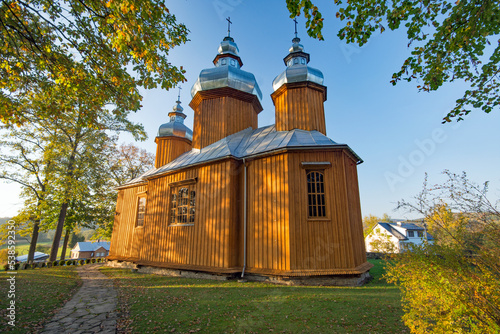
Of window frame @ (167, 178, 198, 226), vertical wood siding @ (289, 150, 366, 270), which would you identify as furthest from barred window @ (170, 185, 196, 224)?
vertical wood siding @ (289, 150, 366, 270)

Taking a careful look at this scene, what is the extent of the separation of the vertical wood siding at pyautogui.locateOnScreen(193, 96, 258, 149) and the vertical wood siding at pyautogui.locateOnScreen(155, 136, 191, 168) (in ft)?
11.0

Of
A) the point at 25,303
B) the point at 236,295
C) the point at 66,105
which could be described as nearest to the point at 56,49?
the point at 66,105

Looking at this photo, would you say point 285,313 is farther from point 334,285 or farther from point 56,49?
point 56,49

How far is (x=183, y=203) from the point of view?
1104 cm

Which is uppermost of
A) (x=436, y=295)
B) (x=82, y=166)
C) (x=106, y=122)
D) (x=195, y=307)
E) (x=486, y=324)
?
(x=106, y=122)

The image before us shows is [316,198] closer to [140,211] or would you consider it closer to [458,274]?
[458,274]

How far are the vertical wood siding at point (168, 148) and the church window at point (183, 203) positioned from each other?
464cm

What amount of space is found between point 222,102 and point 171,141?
5.36m

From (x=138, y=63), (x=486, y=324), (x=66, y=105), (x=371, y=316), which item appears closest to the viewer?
(x=486, y=324)

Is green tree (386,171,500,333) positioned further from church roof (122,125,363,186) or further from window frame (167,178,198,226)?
window frame (167,178,198,226)

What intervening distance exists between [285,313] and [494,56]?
5840 millimetres

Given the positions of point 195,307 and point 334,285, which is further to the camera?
point 334,285

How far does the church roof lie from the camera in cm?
899

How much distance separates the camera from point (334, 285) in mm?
7676
